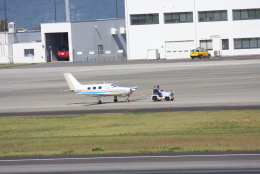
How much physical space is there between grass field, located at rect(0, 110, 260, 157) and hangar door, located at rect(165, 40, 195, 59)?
66203mm

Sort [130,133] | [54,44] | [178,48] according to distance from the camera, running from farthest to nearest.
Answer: [54,44] → [178,48] → [130,133]

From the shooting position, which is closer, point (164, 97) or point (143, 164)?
point (143, 164)

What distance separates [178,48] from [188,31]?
4290 millimetres

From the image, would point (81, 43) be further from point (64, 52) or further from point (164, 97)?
point (164, 97)

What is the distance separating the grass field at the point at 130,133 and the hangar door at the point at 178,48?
66203 millimetres

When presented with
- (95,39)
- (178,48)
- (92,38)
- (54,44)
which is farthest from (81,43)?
(178,48)

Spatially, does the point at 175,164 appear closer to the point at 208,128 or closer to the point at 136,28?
the point at 208,128

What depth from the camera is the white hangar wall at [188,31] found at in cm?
10125

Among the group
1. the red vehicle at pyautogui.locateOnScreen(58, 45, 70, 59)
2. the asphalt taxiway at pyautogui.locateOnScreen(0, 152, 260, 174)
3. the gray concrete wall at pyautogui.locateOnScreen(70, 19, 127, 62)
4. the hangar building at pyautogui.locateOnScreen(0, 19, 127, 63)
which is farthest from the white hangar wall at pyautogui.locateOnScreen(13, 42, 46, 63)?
the asphalt taxiway at pyautogui.locateOnScreen(0, 152, 260, 174)

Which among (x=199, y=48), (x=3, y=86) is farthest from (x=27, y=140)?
(x=199, y=48)

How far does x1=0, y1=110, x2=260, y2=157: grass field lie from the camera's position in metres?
25.3

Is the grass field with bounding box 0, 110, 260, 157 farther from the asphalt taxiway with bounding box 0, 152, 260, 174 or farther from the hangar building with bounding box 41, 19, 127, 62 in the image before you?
the hangar building with bounding box 41, 19, 127, 62

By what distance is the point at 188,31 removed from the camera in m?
104

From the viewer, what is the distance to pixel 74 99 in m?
53.1
